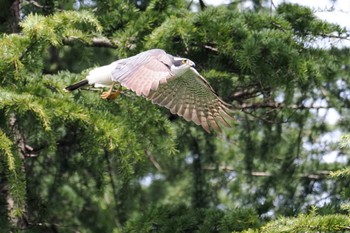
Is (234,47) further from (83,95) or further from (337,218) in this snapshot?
(337,218)

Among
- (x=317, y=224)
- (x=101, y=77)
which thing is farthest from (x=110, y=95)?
(x=317, y=224)

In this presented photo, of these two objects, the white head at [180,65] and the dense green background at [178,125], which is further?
the white head at [180,65]

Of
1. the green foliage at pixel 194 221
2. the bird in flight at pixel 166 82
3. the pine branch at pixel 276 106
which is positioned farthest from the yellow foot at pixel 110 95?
the pine branch at pixel 276 106

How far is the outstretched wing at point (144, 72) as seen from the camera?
4.93 m

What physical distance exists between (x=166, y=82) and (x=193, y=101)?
2.19 feet

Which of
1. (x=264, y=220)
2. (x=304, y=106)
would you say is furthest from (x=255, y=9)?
(x=264, y=220)

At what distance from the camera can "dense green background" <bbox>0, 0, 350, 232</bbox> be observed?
5023 millimetres

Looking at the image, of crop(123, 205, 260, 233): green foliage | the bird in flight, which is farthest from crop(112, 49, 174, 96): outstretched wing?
crop(123, 205, 260, 233): green foliage

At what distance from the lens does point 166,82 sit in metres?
5.45

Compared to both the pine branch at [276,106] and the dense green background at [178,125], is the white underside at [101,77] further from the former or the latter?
the pine branch at [276,106]

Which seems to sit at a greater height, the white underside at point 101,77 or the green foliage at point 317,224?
the white underside at point 101,77

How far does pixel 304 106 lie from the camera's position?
6.85 metres

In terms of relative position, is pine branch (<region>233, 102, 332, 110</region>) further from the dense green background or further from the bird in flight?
the bird in flight

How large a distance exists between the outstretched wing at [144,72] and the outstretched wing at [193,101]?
0.66 m
